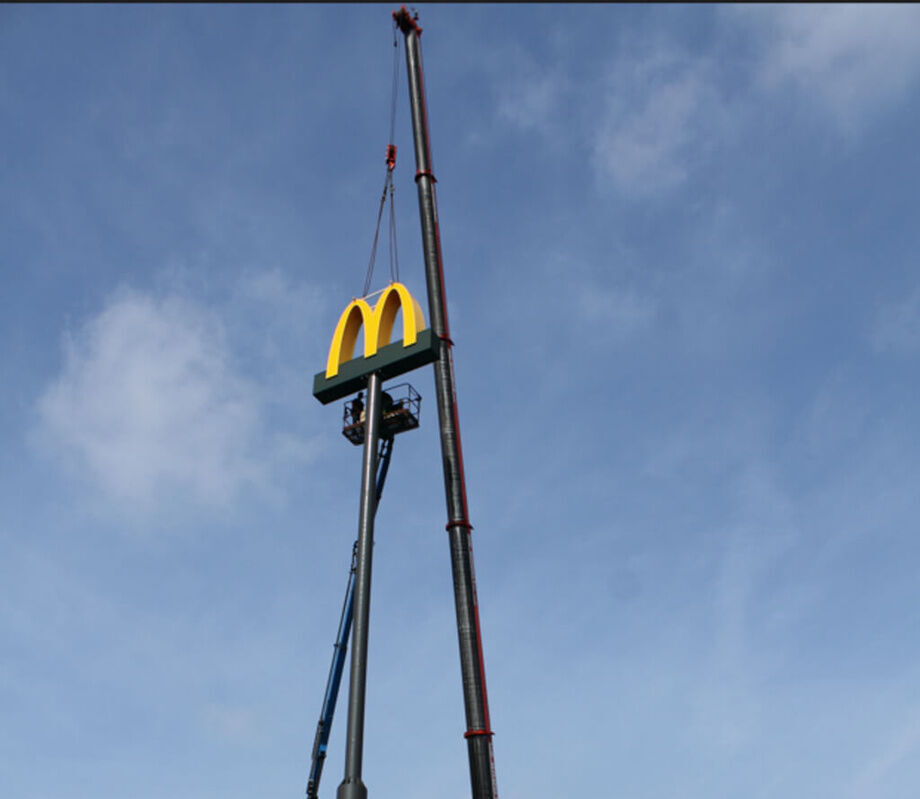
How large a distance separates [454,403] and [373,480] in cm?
453

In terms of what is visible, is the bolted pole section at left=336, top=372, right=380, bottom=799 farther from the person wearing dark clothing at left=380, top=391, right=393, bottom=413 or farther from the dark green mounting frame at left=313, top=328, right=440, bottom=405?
the person wearing dark clothing at left=380, top=391, right=393, bottom=413

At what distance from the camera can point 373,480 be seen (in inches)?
1175

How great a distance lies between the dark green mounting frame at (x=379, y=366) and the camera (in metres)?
30.6

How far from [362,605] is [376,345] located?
9683 mm

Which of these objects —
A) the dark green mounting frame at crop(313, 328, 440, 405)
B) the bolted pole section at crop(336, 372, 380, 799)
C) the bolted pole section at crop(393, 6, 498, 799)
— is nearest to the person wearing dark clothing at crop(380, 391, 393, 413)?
the dark green mounting frame at crop(313, 328, 440, 405)

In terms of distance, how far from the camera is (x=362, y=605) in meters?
27.2

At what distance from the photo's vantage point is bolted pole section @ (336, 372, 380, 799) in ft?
81.4

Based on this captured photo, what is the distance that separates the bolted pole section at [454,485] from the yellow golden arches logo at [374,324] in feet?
A: 5.69

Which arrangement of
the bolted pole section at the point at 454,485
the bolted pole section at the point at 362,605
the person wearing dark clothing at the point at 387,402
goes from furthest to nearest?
the person wearing dark clothing at the point at 387,402 → the bolted pole section at the point at 454,485 → the bolted pole section at the point at 362,605

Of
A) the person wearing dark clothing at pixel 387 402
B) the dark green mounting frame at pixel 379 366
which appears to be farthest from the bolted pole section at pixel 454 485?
the person wearing dark clothing at pixel 387 402

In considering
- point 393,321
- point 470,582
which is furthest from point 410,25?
point 470,582

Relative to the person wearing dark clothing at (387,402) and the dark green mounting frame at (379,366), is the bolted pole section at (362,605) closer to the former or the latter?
the dark green mounting frame at (379,366)

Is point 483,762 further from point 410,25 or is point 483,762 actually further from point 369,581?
point 410,25

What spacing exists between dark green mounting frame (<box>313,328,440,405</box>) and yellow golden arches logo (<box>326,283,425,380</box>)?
0.25m
